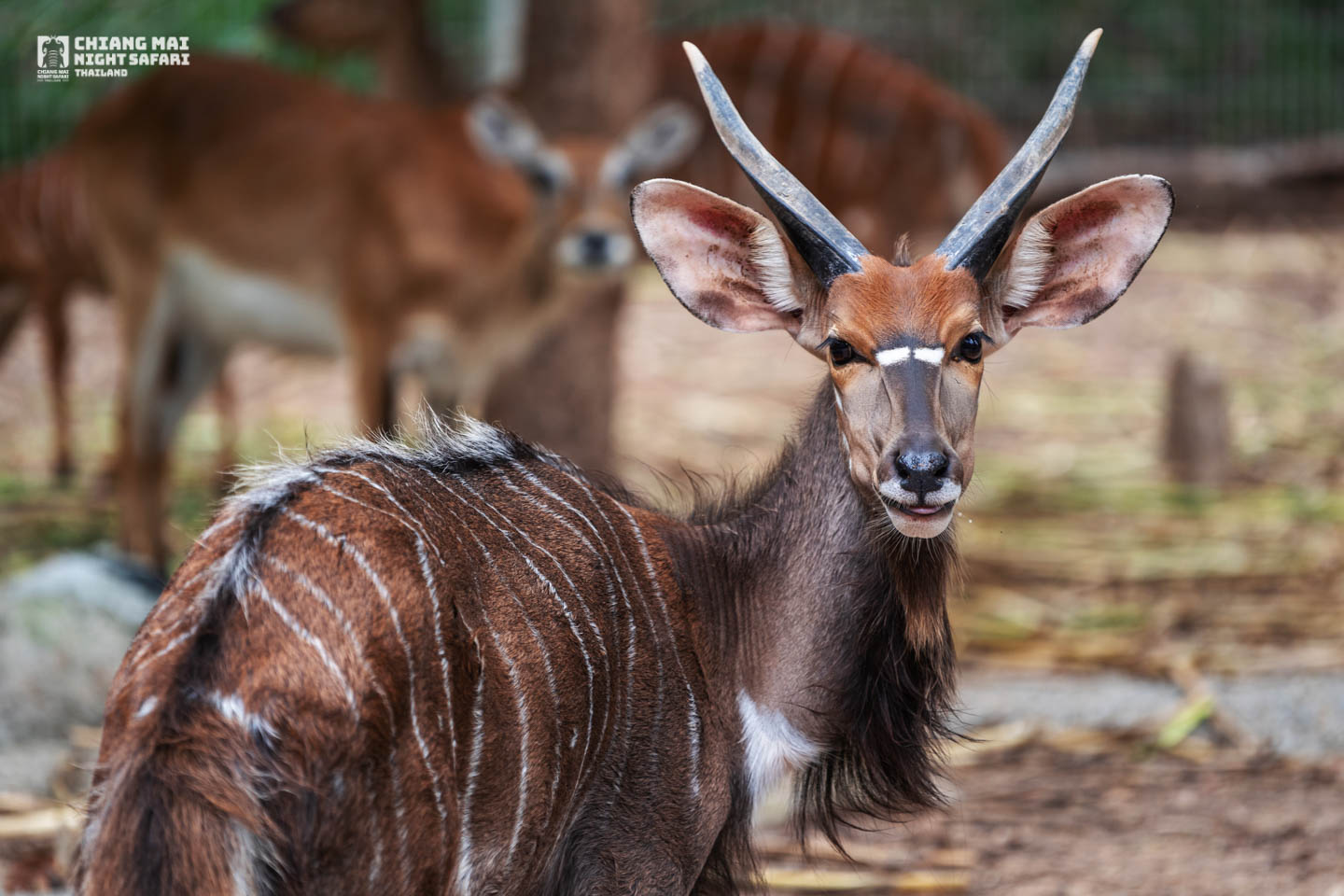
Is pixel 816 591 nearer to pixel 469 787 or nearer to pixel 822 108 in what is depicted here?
pixel 469 787

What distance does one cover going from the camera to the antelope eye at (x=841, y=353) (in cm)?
278

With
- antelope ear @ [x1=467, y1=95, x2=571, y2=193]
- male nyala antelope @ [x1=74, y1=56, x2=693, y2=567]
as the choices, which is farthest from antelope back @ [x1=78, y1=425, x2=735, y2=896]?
male nyala antelope @ [x1=74, y1=56, x2=693, y2=567]

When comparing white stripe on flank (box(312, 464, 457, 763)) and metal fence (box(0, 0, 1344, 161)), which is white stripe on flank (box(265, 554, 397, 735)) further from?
metal fence (box(0, 0, 1344, 161))

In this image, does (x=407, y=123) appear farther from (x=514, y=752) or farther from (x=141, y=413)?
(x=514, y=752)

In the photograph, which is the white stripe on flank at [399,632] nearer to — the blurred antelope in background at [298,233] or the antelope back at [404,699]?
the antelope back at [404,699]

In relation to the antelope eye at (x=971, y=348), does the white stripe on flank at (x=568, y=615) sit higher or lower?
lower

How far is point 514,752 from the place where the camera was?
2230 mm

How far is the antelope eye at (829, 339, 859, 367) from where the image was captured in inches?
110

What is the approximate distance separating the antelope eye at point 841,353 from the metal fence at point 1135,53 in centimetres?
977

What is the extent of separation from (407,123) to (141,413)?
172 cm

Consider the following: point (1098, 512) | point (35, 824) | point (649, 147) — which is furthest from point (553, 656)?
point (1098, 512)

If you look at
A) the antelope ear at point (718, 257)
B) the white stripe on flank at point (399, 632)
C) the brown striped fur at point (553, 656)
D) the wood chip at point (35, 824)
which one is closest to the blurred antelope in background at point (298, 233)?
the wood chip at point (35, 824)
